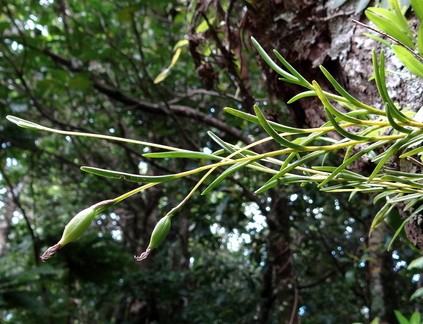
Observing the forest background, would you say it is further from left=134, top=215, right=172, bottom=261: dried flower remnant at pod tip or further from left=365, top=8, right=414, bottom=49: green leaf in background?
left=134, top=215, right=172, bottom=261: dried flower remnant at pod tip

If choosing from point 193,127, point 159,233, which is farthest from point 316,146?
point 193,127

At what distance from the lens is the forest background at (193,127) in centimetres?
75

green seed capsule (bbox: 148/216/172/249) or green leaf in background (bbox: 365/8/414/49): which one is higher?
green leaf in background (bbox: 365/8/414/49)

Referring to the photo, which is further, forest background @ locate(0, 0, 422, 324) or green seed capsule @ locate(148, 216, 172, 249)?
forest background @ locate(0, 0, 422, 324)

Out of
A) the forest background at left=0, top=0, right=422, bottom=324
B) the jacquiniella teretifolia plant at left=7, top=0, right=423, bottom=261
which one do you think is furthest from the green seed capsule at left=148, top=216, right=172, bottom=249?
the forest background at left=0, top=0, right=422, bottom=324

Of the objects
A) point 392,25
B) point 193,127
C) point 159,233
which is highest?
point 193,127

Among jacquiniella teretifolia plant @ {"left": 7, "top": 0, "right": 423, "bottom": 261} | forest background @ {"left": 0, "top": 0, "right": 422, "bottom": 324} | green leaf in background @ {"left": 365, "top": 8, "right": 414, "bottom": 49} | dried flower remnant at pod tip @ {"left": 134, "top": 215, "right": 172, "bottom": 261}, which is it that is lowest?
dried flower remnant at pod tip @ {"left": 134, "top": 215, "right": 172, "bottom": 261}

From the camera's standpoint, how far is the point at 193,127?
2.62 meters

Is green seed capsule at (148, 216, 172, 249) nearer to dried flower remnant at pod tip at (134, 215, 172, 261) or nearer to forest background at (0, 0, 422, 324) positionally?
dried flower remnant at pod tip at (134, 215, 172, 261)

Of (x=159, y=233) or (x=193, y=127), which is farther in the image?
(x=193, y=127)

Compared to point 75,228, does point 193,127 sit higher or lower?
higher

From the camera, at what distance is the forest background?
749 millimetres

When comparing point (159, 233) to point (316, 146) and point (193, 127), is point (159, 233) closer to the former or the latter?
point (316, 146)

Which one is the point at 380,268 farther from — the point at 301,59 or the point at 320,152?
the point at 320,152
